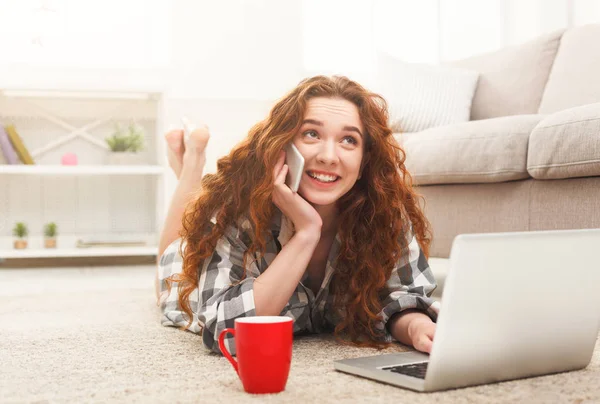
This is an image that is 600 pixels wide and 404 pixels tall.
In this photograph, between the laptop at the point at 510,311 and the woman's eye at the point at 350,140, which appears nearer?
the laptop at the point at 510,311

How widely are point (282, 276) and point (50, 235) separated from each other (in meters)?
2.48

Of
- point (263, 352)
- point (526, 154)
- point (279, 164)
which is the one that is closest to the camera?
point (263, 352)

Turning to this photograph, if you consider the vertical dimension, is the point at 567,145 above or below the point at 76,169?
above

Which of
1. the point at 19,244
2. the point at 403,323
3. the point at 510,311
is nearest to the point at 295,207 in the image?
the point at 403,323

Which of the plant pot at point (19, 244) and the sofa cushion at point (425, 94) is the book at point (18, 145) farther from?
the sofa cushion at point (425, 94)

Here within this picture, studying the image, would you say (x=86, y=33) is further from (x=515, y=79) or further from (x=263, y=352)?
(x=263, y=352)

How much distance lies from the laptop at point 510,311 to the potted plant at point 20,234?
2.65 meters

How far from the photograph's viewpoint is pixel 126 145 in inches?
135

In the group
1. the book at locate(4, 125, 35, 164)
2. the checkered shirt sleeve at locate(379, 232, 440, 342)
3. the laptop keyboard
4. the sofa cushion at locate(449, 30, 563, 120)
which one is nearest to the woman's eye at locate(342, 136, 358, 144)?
the checkered shirt sleeve at locate(379, 232, 440, 342)

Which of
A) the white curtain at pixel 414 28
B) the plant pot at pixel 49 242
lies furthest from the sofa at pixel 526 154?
the plant pot at pixel 49 242

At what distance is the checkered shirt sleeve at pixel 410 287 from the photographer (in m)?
1.32

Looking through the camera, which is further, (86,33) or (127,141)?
(86,33)

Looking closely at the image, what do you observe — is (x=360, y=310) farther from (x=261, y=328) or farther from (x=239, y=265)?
(x=261, y=328)

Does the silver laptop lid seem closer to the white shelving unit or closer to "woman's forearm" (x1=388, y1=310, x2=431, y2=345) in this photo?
"woman's forearm" (x1=388, y1=310, x2=431, y2=345)
